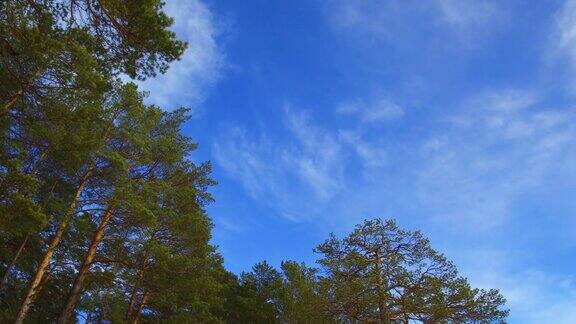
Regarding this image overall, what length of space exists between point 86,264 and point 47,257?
168cm

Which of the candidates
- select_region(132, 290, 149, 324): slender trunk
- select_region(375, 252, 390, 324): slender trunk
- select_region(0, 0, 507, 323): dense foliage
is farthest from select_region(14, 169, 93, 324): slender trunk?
select_region(375, 252, 390, 324): slender trunk

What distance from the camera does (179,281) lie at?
57.3ft

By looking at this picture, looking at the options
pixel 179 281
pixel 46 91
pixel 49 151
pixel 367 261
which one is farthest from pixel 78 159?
pixel 367 261

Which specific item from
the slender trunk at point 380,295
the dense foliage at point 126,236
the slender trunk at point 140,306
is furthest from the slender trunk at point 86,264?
the slender trunk at point 380,295

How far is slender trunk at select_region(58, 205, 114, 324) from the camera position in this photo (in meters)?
15.8

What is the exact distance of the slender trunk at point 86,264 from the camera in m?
15.8

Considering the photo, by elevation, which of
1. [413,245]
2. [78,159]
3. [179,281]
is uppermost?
[413,245]

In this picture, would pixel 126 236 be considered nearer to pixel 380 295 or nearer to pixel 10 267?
pixel 10 267

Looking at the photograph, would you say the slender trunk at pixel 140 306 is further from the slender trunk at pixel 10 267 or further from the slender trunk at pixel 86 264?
the slender trunk at pixel 10 267

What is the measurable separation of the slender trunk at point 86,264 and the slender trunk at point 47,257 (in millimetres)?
1132

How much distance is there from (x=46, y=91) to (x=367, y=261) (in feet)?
45.2

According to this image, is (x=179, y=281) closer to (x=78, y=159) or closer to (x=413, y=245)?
(x=78, y=159)

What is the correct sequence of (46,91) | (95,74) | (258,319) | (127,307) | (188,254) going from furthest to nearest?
(258,319)
(127,307)
(188,254)
(46,91)
(95,74)

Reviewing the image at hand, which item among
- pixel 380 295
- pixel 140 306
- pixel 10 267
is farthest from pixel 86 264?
pixel 380 295
